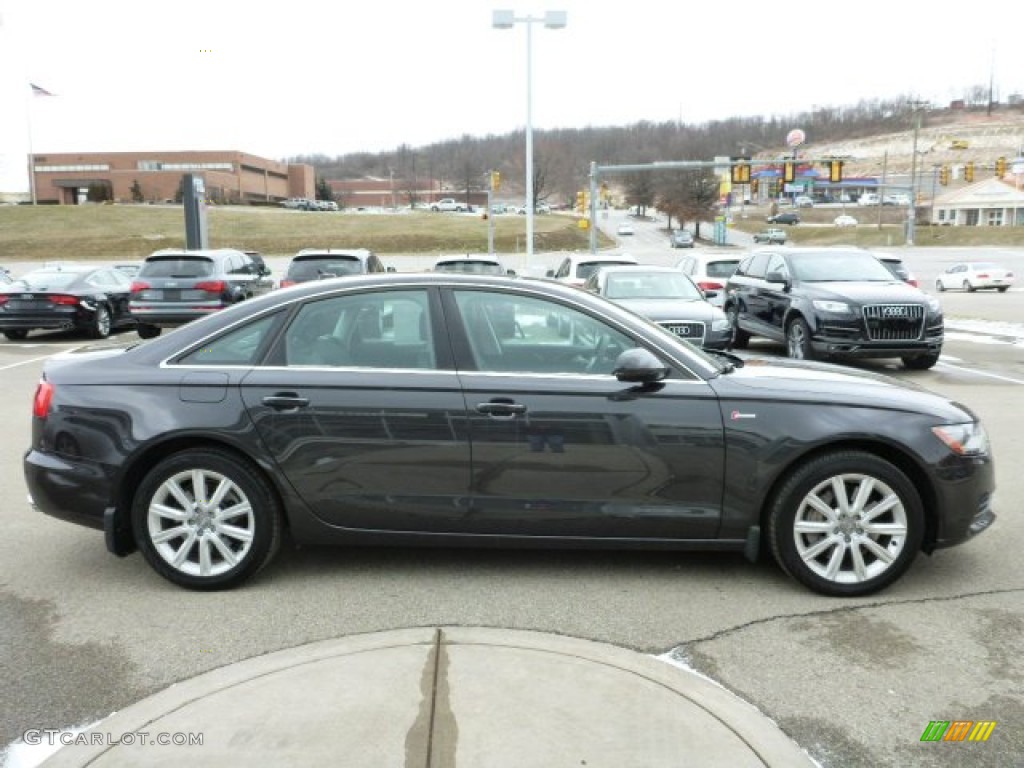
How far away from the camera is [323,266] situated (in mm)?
15062

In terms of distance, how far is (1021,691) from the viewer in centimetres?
351

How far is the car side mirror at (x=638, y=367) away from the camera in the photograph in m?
4.34

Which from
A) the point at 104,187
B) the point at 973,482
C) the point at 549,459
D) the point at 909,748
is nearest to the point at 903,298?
the point at 973,482

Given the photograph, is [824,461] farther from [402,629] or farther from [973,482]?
[402,629]

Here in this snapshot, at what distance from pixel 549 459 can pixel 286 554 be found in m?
1.70

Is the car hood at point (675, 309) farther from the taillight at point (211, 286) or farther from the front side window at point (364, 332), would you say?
the taillight at point (211, 286)

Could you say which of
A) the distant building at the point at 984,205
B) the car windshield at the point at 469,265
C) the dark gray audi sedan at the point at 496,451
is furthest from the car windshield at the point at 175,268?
→ the distant building at the point at 984,205

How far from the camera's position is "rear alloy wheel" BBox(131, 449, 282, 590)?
14.6 feet

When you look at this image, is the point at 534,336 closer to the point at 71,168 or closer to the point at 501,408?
the point at 501,408

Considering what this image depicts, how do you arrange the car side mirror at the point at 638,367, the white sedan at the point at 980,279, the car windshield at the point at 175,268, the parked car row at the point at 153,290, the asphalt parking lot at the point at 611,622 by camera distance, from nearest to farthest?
the asphalt parking lot at the point at 611,622
the car side mirror at the point at 638,367
the parked car row at the point at 153,290
the car windshield at the point at 175,268
the white sedan at the point at 980,279

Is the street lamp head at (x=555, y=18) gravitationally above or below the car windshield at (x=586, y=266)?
above

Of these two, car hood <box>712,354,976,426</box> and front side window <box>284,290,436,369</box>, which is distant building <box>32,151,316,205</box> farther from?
car hood <box>712,354,976,426</box>

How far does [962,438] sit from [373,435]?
287 centimetres

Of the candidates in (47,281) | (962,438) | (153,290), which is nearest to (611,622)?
(962,438)
